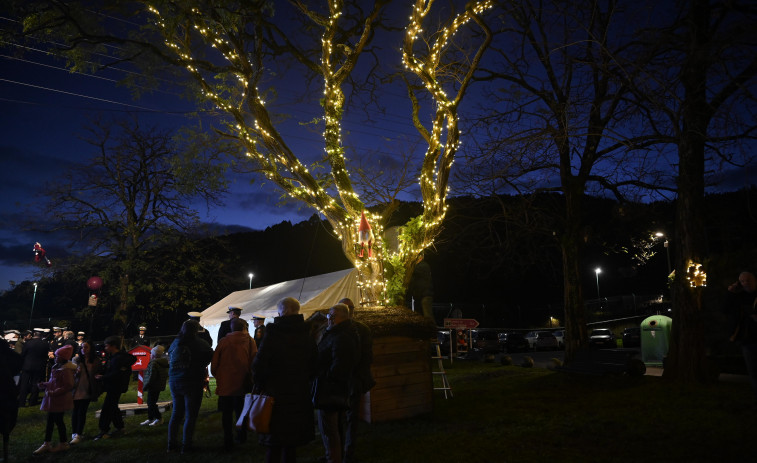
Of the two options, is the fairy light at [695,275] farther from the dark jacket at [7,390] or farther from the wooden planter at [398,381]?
the dark jacket at [7,390]

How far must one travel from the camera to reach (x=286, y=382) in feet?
14.2

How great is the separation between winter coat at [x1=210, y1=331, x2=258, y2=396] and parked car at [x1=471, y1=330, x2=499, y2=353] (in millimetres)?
20093

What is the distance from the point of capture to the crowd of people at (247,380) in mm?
4344

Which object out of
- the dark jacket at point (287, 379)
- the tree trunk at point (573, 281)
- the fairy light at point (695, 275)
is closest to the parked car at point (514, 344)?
the tree trunk at point (573, 281)

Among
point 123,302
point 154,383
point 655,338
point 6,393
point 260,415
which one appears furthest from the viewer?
point 123,302

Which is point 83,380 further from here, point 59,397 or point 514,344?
point 514,344

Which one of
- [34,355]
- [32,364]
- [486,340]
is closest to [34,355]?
[34,355]

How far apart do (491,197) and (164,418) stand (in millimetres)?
9152

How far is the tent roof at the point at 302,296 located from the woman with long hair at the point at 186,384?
21.7 ft

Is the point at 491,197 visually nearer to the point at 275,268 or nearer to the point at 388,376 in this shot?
the point at 388,376

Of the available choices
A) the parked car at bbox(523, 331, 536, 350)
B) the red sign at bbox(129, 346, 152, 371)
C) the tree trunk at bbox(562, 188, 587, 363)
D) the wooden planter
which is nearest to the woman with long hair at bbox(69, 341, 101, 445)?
the red sign at bbox(129, 346, 152, 371)

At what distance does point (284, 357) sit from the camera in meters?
4.37

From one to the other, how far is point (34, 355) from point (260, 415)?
11486mm

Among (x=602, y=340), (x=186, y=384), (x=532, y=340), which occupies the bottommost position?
(x=532, y=340)
